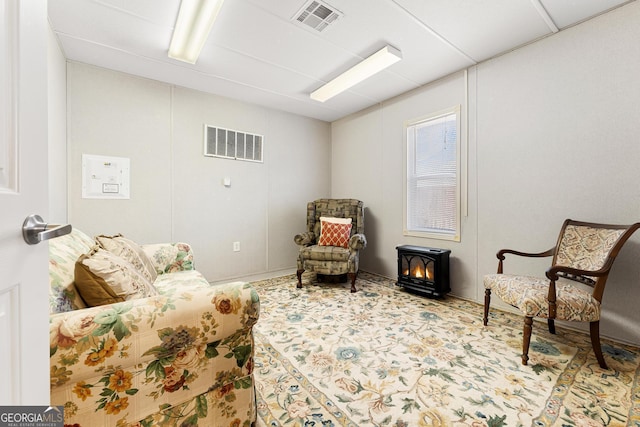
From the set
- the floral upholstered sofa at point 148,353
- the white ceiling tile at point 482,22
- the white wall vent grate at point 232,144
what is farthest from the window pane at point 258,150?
the floral upholstered sofa at point 148,353

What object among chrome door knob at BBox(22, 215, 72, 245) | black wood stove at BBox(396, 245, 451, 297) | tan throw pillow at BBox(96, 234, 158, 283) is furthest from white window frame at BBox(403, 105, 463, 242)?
chrome door knob at BBox(22, 215, 72, 245)

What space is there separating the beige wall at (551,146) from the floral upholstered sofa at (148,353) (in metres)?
2.55

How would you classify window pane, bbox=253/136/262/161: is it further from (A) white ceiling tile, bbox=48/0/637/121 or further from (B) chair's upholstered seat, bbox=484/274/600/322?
(B) chair's upholstered seat, bbox=484/274/600/322

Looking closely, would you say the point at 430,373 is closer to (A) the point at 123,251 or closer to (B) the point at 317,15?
(A) the point at 123,251

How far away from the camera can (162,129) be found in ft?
9.89

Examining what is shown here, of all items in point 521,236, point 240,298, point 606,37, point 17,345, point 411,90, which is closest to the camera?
point 17,345

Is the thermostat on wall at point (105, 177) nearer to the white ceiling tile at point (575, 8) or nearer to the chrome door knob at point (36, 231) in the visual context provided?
the chrome door knob at point (36, 231)

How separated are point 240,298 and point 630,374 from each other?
2375 millimetres

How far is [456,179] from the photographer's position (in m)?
2.90

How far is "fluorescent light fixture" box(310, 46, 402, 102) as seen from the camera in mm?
2430

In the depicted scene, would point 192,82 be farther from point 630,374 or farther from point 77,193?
point 630,374

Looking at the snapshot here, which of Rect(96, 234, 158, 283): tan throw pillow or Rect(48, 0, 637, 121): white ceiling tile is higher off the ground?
Rect(48, 0, 637, 121): white ceiling tile

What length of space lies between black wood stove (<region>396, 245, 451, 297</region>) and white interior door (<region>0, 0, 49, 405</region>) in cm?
291

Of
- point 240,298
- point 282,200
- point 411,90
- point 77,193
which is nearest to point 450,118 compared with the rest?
point 411,90
